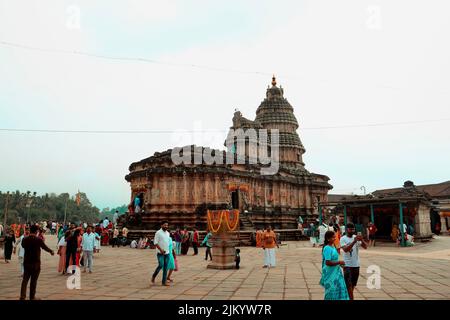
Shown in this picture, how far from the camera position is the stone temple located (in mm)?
28828

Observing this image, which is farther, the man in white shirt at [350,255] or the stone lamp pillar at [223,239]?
the stone lamp pillar at [223,239]

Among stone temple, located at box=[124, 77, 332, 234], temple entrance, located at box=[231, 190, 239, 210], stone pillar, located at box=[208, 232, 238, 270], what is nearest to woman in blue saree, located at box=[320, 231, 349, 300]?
stone pillar, located at box=[208, 232, 238, 270]

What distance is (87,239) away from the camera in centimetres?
1210

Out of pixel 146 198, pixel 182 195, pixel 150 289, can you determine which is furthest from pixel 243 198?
pixel 150 289

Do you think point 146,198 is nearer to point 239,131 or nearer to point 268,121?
point 239,131

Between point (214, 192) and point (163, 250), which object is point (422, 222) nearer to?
point (214, 192)

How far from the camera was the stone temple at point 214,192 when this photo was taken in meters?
28.8

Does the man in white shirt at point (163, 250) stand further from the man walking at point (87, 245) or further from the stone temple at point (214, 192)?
the stone temple at point (214, 192)

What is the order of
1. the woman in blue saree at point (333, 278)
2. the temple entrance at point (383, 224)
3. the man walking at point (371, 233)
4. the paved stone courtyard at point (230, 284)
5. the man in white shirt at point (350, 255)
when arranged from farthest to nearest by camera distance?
the temple entrance at point (383, 224)
the man walking at point (371, 233)
the paved stone courtyard at point (230, 284)
the man in white shirt at point (350, 255)
the woman in blue saree at point (333, 278)

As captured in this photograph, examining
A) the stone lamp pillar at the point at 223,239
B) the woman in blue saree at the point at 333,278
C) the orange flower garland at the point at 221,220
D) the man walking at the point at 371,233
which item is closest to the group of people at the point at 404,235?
the man walking at the point at 371,233

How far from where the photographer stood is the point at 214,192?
29422 mm

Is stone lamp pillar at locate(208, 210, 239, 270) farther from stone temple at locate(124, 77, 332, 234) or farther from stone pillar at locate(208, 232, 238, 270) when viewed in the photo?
stone temple at locate(124, 77, 332, 234)
